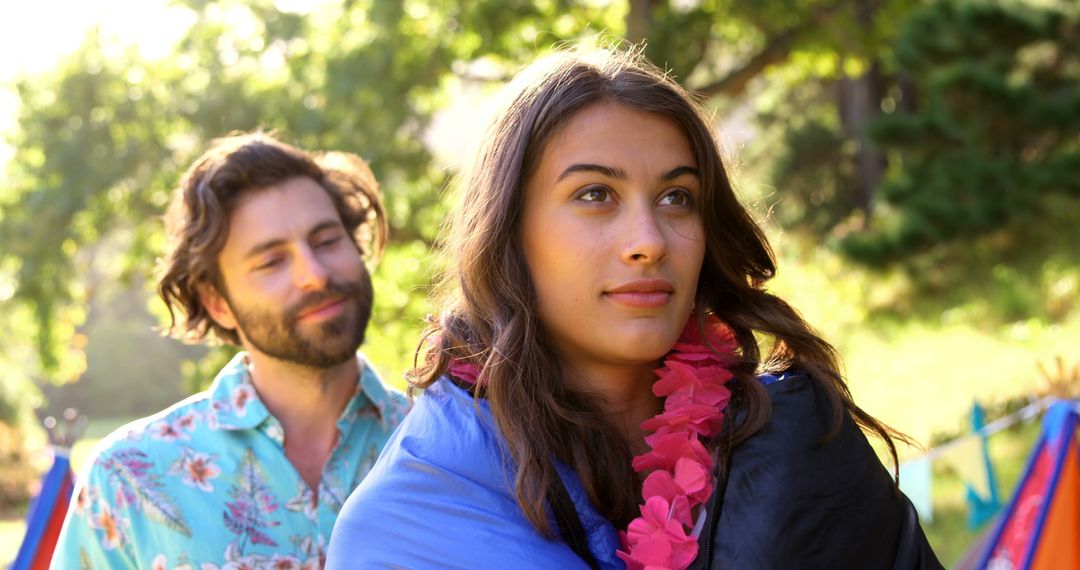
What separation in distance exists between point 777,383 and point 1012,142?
897 cm

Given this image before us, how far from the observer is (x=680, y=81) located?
773cm

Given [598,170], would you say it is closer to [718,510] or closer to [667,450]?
[667,450]

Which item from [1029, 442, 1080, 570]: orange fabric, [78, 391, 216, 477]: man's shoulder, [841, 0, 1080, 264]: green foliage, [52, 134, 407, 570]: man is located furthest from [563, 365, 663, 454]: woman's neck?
[841, 0, 1080, 264]: green foliage

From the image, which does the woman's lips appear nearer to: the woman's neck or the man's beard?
the woman's neck

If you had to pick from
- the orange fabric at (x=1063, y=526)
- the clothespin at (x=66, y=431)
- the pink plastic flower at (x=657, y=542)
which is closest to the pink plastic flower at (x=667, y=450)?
the pink plastic flower at (x=657, y=542)

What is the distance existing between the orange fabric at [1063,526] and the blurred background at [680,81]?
2551mm

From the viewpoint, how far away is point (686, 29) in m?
8.27

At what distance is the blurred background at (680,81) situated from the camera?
304 inches

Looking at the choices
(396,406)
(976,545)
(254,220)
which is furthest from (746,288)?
(976,545)

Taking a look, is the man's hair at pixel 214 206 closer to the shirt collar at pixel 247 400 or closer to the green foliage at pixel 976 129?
the shirt collar at pixel 247 400

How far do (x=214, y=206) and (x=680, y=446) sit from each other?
1.54 metres

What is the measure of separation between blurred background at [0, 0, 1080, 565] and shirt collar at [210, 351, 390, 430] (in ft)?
10.5

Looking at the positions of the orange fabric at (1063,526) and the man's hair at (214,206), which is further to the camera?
the orange fabric at (1063,526)

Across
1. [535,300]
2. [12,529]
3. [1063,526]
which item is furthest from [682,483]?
[12,529]
